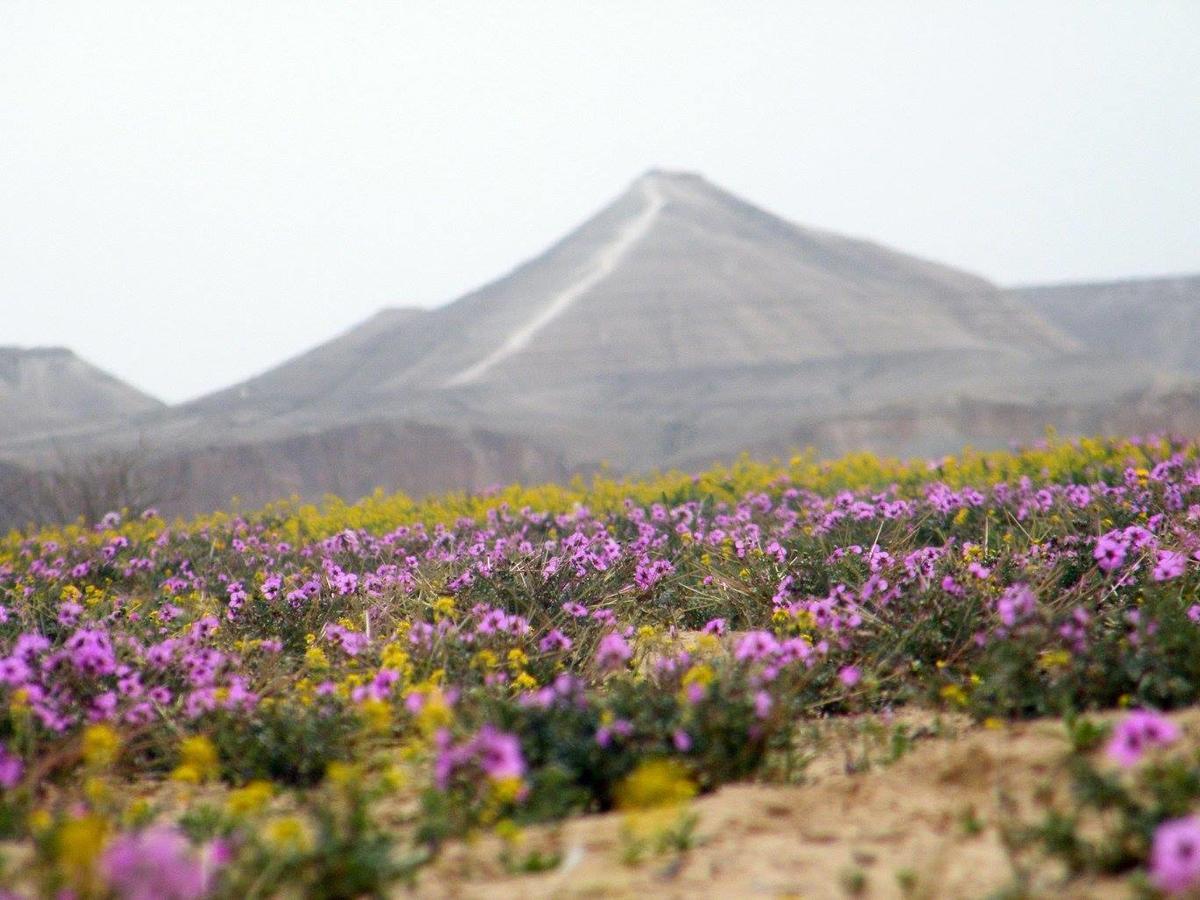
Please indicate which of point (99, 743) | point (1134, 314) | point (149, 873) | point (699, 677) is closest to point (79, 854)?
point (149, 873)

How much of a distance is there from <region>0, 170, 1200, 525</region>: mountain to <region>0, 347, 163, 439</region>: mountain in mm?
1903

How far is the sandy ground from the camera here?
2928 millimetres

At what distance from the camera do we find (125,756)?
455 cm

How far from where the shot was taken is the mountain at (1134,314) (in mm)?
90562

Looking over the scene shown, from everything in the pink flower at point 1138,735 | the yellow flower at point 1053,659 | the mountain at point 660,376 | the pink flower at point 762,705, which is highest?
the mountain at point 660,376

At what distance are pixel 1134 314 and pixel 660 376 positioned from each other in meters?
49.4

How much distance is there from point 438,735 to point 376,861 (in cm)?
36

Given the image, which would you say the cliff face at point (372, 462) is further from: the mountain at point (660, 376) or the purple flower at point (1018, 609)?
the purple flower at point (1018, 609)

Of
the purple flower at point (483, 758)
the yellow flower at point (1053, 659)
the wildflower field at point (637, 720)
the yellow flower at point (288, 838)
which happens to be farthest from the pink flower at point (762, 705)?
the yellow flower at point (288, 838)

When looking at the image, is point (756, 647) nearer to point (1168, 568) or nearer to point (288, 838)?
point (288, 838)

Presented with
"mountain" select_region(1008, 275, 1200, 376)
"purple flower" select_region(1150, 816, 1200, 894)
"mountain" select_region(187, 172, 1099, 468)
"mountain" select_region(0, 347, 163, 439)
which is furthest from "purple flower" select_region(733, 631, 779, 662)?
"mountain" select_region(1008, 275, 1200, 376)

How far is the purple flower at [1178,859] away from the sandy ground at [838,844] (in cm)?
39

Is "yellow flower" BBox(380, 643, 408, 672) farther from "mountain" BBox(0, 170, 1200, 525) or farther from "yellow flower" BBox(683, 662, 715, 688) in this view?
"mountain" BBox(0, 170, 1200, 525)

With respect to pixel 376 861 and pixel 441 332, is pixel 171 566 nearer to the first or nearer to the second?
pixel 376 861
